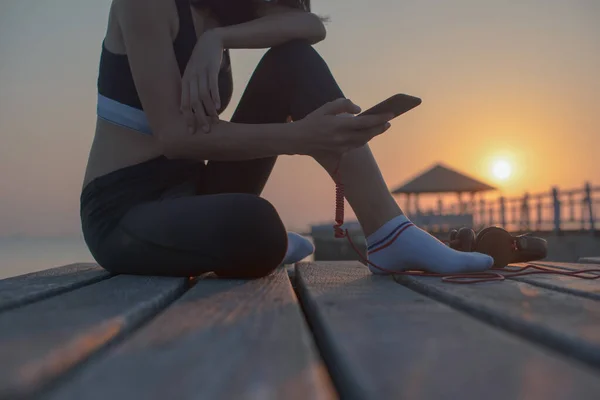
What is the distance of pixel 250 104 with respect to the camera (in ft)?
5.80

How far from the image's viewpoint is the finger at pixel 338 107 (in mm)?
1226

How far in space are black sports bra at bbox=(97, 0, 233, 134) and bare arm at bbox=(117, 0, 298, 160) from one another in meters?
0.14

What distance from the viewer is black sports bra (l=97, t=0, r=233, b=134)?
4.94 ft

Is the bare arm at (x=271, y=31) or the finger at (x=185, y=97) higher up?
the bare arm at (x=271, y=31)

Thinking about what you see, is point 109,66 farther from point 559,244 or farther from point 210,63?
point 559,244

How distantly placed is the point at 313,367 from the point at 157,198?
1.19 meters

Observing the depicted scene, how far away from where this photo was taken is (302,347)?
1.77 feet

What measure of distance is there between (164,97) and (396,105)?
2.00 feet

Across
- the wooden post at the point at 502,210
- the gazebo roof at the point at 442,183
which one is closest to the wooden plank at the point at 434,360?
the gazebo roof at the point at 442,183

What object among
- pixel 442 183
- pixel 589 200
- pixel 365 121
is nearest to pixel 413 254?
pixel 365 121

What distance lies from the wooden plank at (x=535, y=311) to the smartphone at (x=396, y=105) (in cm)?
41

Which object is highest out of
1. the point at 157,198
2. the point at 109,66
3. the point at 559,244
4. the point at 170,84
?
the point at 109,66

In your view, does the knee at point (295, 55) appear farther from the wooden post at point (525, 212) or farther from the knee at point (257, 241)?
the wooden post at point (525, 212)

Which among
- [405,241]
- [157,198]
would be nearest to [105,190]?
[157,198]
